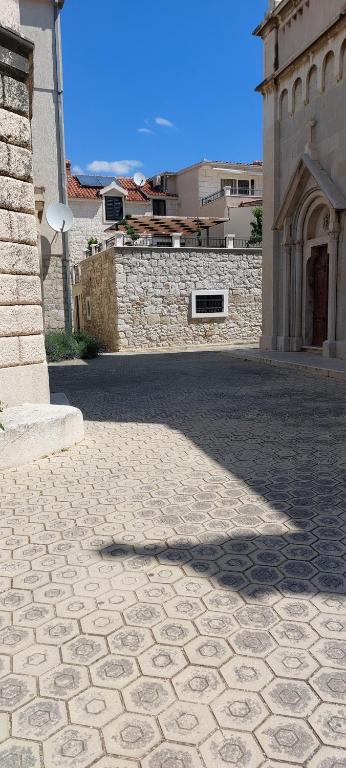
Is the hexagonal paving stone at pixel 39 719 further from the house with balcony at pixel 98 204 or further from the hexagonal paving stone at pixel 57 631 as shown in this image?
the house with balcony at pixel 98 204

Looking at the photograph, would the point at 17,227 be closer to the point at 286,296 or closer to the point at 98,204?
the point at 286,296

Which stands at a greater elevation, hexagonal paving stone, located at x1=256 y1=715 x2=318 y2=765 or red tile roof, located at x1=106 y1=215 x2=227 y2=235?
red tile roof, located at x1=106 y1=215 x2=227 y2=235

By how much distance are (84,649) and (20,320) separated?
3724 mm

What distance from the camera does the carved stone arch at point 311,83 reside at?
12487mm

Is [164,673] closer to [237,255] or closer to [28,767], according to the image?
[28,767]

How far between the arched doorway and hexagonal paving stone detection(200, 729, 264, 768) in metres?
12.6

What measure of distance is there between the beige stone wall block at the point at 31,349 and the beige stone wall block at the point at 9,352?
0.15ft

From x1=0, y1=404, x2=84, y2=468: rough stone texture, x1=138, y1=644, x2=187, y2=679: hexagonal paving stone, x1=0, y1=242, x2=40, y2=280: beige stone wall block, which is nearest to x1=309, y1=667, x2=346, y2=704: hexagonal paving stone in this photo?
x1=138, y1=644, x2=187, y2=679: hexagonal paving stone

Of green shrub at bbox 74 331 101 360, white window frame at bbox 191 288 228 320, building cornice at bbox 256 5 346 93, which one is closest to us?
building cornice at bbox 256 5 346 93

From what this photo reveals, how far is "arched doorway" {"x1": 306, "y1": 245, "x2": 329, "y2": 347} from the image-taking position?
44.3ft

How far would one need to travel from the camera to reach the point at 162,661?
206 centimetres

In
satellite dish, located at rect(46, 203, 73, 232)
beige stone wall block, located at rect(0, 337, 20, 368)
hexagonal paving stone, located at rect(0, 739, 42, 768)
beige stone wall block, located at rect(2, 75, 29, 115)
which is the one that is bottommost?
hexagonal paving stone, located at rect(0, 739, 42, 768)

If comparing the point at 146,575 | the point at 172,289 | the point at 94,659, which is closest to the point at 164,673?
the point at 94,659

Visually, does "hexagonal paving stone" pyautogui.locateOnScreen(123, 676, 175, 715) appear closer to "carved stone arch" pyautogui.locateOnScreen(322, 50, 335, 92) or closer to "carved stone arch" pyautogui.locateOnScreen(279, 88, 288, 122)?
"carved stone arch" pyautogui.locateOnScreen(322, 50, 335, 92)
